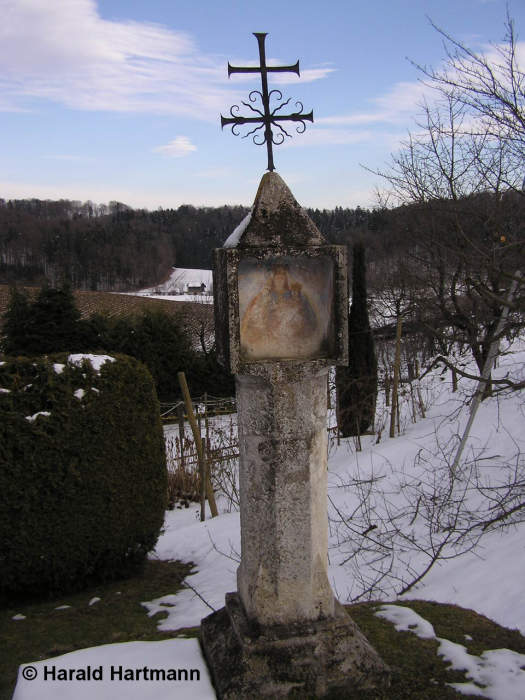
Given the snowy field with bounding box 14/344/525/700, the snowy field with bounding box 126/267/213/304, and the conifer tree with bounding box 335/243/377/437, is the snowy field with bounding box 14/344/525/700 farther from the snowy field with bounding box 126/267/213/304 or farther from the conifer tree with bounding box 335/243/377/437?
the snowy field with bounding box 126/267/213/304

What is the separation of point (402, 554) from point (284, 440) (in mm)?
3120

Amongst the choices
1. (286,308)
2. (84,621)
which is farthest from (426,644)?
(84,621)

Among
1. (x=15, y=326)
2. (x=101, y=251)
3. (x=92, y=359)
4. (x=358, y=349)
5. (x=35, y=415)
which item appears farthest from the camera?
(x=101, y=251)

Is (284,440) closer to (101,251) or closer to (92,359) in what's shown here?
(92,359)

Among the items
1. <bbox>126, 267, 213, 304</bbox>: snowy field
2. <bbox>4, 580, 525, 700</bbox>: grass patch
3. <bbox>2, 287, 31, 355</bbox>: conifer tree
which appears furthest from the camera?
<bbox>126, 267, 213, 304</bbox>: snowy field

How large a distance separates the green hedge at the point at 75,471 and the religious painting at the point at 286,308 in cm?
309

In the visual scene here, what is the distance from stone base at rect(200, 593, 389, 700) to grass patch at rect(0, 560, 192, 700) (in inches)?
37.2

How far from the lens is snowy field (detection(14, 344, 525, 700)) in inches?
114

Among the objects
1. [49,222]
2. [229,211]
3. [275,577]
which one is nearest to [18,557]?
[275,577]

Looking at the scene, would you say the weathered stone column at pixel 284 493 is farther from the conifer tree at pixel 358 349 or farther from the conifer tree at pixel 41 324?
the conifer tree at pixel 41 324

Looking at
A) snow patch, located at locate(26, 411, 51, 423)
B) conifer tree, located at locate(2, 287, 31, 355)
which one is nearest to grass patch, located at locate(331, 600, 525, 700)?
snow patch, located at locate(26, 411, 51, 423)

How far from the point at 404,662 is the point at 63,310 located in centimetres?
1527

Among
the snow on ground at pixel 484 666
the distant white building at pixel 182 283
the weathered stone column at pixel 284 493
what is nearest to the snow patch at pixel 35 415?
the weathered stone column at pixel 284 493

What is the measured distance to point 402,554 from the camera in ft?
16.9
